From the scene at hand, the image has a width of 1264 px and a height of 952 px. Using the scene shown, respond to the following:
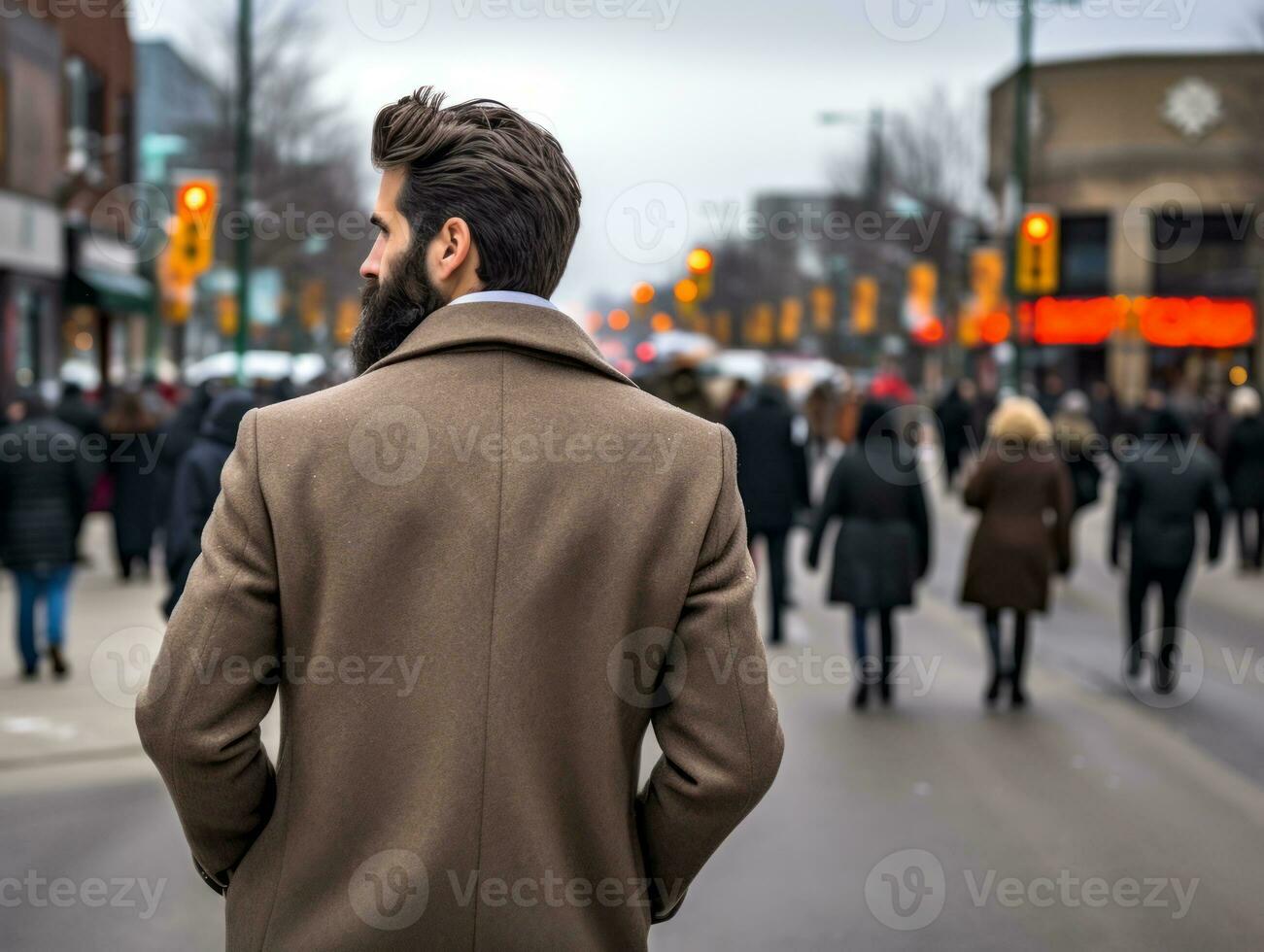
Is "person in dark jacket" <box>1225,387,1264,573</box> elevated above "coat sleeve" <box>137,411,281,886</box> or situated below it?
below

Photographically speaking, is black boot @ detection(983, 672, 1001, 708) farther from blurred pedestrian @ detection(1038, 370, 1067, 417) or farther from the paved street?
blurred pedestrian @ detection(1038, 370, 1067, 417)

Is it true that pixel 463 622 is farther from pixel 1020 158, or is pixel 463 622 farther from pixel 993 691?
pixel 1020 158

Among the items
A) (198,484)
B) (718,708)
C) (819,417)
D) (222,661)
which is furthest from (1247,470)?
(819,417)

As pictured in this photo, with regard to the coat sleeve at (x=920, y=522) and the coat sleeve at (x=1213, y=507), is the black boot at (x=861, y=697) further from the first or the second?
the coat sleeve at (x=1213, y=507)

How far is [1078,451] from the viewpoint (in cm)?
1680

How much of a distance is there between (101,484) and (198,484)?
12685mm

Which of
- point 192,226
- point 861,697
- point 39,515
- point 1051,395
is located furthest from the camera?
point 1051,395

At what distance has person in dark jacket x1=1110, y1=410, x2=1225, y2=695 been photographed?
10.7m

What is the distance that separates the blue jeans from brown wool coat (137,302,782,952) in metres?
8.77

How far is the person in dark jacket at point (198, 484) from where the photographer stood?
750 cm

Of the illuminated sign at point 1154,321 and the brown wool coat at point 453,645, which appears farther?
the illuminated sign at point 1154,321

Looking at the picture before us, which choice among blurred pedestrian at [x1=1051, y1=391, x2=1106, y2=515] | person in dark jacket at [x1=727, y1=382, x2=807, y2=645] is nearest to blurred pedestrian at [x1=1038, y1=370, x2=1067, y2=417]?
blurred pedestrian at [x1=1051, y1=391, x2=1106, y2=515]

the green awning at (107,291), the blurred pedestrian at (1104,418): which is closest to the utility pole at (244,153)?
the green awning at (107,291)

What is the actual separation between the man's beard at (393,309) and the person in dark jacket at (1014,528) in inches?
324
